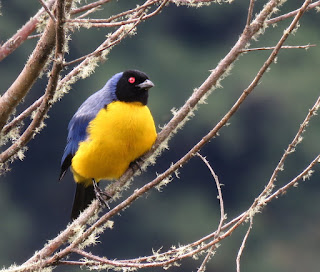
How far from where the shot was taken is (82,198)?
18.2 ft

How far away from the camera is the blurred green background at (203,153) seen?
3109 cm

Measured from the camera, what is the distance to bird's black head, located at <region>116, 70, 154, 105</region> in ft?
16.8

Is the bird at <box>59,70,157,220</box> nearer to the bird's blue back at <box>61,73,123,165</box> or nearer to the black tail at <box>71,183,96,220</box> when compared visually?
the bird's blue back at <box>61,73,123,165</box>

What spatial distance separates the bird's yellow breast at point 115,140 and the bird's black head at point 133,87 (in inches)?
2.7

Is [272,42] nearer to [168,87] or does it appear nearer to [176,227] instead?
[168,87]

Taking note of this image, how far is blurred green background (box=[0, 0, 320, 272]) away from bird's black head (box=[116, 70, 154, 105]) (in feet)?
78.3

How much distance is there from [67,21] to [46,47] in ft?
0.93

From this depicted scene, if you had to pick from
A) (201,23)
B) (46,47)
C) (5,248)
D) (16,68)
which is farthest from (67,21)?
(201,23)

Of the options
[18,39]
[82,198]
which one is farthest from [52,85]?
[82,198]

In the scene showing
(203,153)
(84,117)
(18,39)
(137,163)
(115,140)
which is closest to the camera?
(18,39)

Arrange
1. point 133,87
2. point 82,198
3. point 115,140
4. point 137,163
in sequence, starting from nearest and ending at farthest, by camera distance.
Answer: point 137,163 → point 115,140 → point 133,87 → point 82,198

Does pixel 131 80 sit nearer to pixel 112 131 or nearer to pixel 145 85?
pixel 145 85

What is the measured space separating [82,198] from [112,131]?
0.84m

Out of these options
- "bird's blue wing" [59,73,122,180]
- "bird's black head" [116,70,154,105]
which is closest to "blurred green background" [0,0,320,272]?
"bird's black head" [116,70,154,105]
